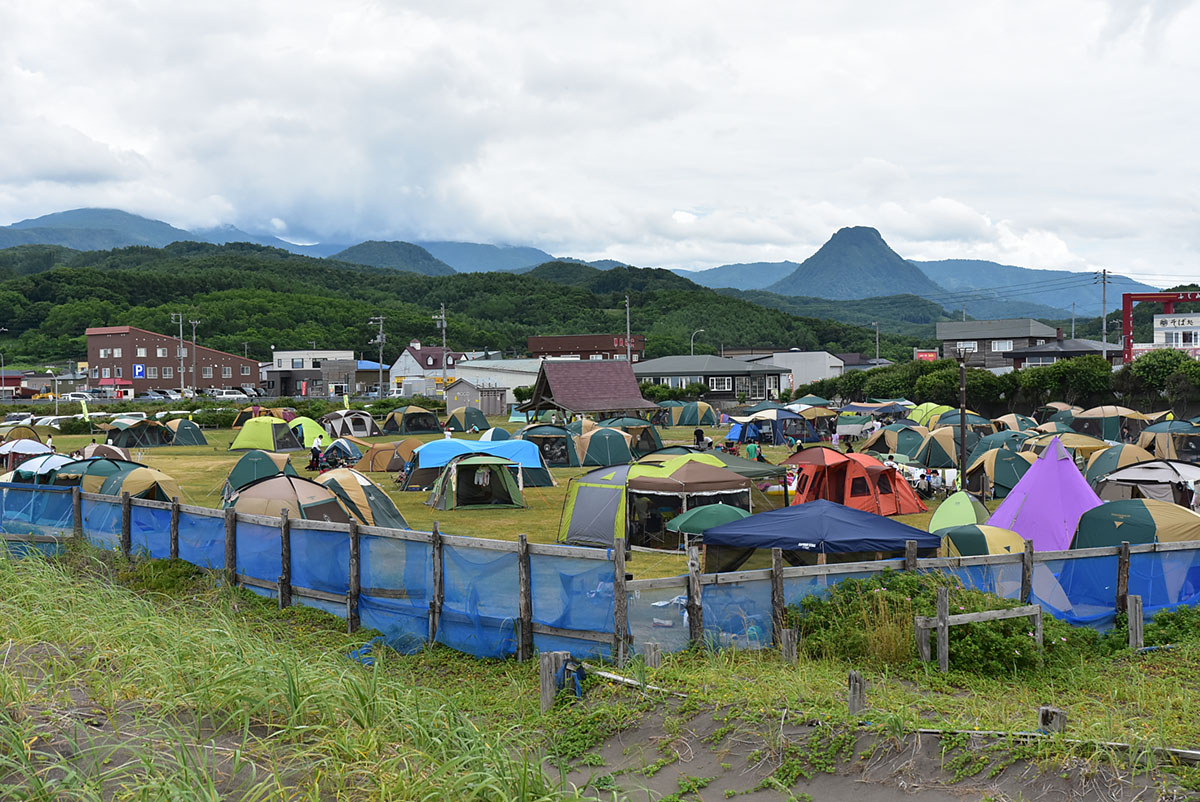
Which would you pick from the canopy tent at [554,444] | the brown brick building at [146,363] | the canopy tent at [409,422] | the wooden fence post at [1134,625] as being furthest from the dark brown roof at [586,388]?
the brown brick building at [146,363]

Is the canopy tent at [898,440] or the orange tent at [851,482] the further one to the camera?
the canopy tent at [898,440]

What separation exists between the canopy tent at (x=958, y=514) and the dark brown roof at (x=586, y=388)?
25416mm

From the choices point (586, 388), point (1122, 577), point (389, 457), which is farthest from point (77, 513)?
point (586, 388)

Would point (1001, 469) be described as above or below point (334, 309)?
below

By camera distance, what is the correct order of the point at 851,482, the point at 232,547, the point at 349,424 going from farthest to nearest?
the point at 349,424 < the point at 851,482 < the point at 232,547

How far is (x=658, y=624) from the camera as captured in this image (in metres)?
8.31

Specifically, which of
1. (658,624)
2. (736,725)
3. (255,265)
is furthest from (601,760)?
(255,265)

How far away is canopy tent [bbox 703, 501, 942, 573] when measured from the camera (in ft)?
34.1

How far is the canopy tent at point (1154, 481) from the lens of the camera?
55.6ft

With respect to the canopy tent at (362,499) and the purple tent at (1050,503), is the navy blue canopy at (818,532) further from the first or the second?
the canopy tent at (362,499)

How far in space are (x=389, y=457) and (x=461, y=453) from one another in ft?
25.7

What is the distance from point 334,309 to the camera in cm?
11506

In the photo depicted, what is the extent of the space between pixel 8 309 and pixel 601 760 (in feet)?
392

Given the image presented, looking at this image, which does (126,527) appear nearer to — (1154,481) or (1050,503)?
(1050,503)
